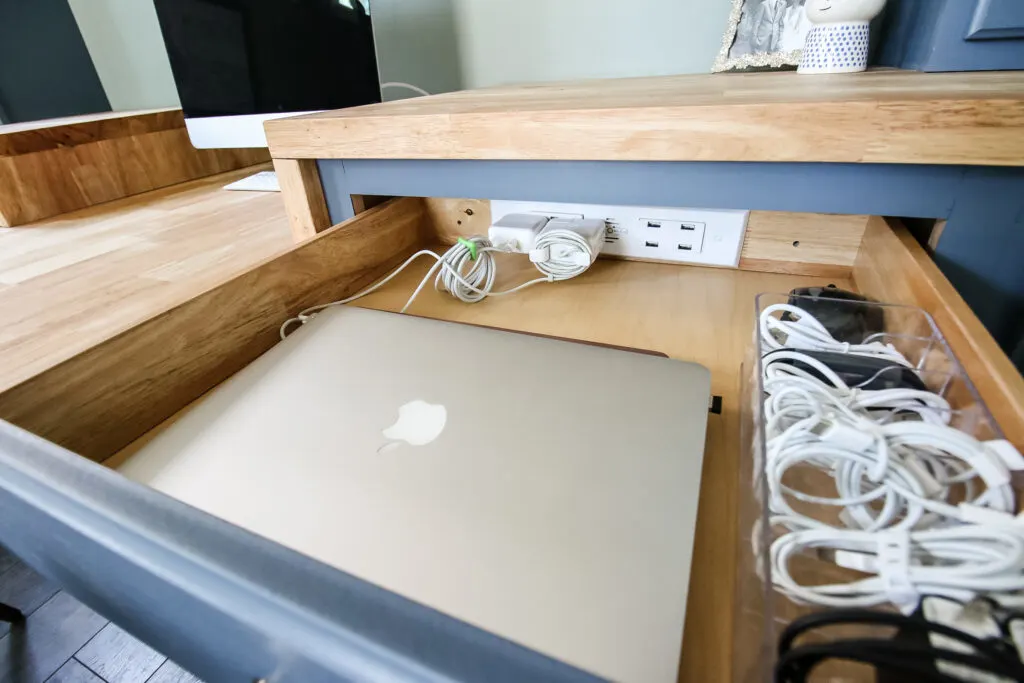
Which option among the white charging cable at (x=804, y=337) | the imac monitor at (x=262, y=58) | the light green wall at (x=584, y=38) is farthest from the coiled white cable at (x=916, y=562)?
the imac monitor at (x=262, y=58)

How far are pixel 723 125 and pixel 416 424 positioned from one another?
15.6 inches

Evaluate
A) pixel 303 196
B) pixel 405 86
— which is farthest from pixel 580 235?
pixel 405 86

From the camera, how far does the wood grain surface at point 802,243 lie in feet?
2.23

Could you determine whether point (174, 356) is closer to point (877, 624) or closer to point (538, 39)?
point (877, 624)

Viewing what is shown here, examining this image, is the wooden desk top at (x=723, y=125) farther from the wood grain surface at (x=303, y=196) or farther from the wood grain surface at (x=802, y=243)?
the wood grain surface at (x=802, y=243)

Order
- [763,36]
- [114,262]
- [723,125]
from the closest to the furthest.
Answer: [723,125], [114,262], [763,36]

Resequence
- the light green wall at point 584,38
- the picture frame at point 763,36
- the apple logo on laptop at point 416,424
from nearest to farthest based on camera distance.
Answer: the apple logo on laptop at point 416,424 → the picture frame at point 763,36 → the light green wall at point 584,38

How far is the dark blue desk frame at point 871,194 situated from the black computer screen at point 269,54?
63 cm

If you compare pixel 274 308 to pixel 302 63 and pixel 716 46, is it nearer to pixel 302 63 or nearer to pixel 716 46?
pixel 302 63

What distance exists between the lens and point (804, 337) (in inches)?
19.5

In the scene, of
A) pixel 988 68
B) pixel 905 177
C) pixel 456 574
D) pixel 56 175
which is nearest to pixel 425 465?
pixel 456 574

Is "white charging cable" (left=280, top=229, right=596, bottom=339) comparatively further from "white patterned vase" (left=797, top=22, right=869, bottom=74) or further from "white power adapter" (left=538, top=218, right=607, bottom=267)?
"white patterned vase" (left=797, top=22, right=869, bottom=74)

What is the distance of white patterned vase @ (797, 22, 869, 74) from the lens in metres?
0.72

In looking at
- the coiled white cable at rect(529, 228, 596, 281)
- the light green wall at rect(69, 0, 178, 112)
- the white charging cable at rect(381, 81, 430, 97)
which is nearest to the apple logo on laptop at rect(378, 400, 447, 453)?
the coiled white cable at rect(529, 228, 596, 281)
